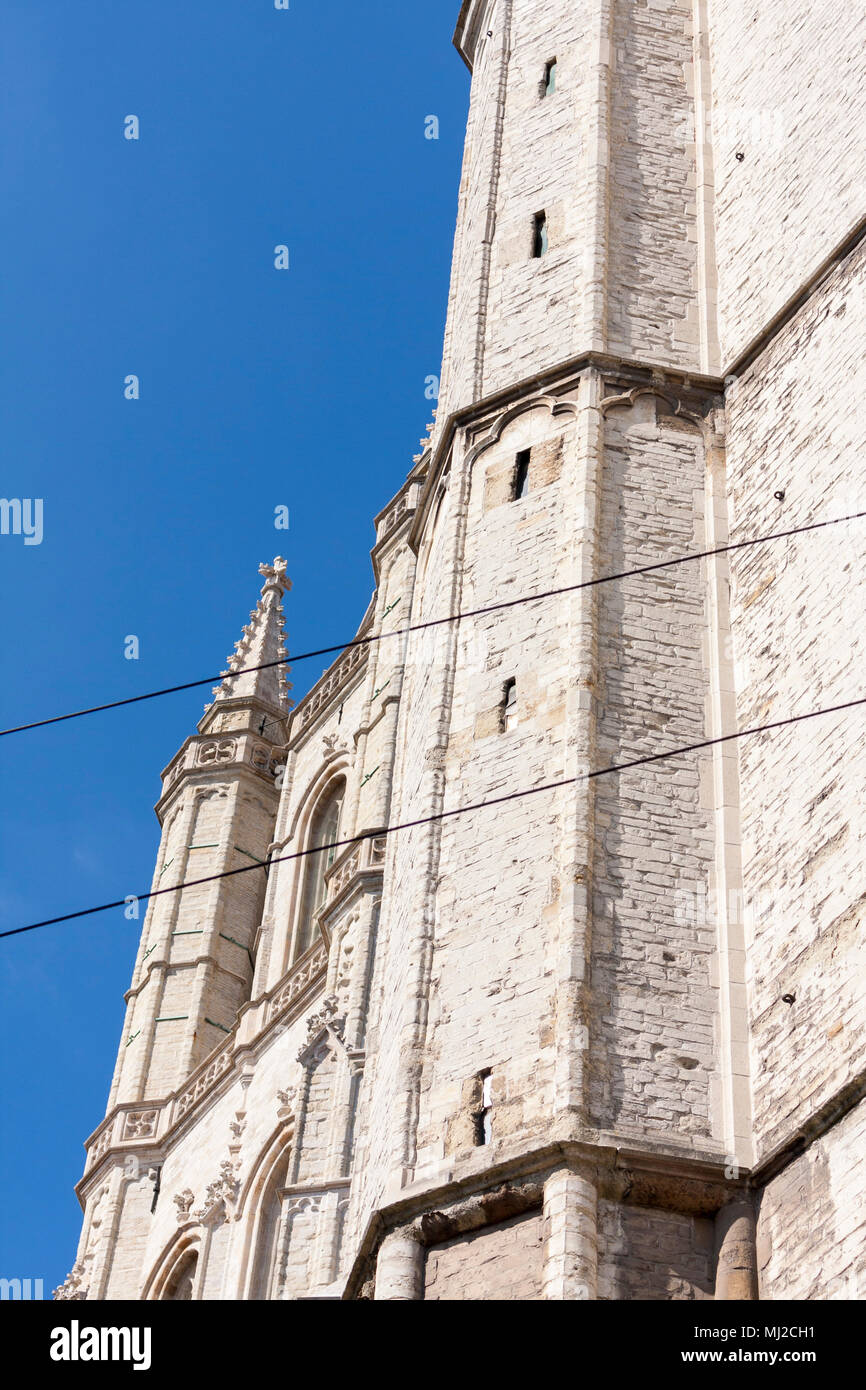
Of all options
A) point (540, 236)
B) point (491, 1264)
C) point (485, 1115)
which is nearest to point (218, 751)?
point (540, 236)

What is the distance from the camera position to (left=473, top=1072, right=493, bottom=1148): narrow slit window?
577 inches

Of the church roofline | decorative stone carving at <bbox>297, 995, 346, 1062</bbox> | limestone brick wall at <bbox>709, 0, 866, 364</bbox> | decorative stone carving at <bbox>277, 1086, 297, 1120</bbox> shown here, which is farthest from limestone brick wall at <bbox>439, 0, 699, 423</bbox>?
decorative stone carving at <bbox>277, 1086, 297, 1120</bbox>

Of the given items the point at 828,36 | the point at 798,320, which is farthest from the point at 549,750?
the point at 828,36

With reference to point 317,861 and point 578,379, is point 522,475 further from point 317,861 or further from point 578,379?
point 317,861

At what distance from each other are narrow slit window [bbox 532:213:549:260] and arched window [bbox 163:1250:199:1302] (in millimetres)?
12484

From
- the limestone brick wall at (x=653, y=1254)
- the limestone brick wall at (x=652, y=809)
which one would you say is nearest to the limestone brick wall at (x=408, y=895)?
the limestone brick wall at (x=652, y=809)

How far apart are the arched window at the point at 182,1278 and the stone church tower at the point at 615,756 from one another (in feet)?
1.02

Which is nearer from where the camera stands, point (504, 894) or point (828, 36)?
point (504, 894)

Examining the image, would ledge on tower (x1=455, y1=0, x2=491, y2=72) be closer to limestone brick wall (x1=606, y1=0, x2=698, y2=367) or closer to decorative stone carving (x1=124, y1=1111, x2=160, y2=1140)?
limestone brick wall (x1=606, y1=0, x2=698, y2=367)

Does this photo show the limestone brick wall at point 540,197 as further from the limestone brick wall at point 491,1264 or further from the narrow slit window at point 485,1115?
the limestone brick wall at point 491,1264

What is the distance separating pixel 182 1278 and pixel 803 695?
569 inches

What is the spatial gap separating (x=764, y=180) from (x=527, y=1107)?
9.59 m
